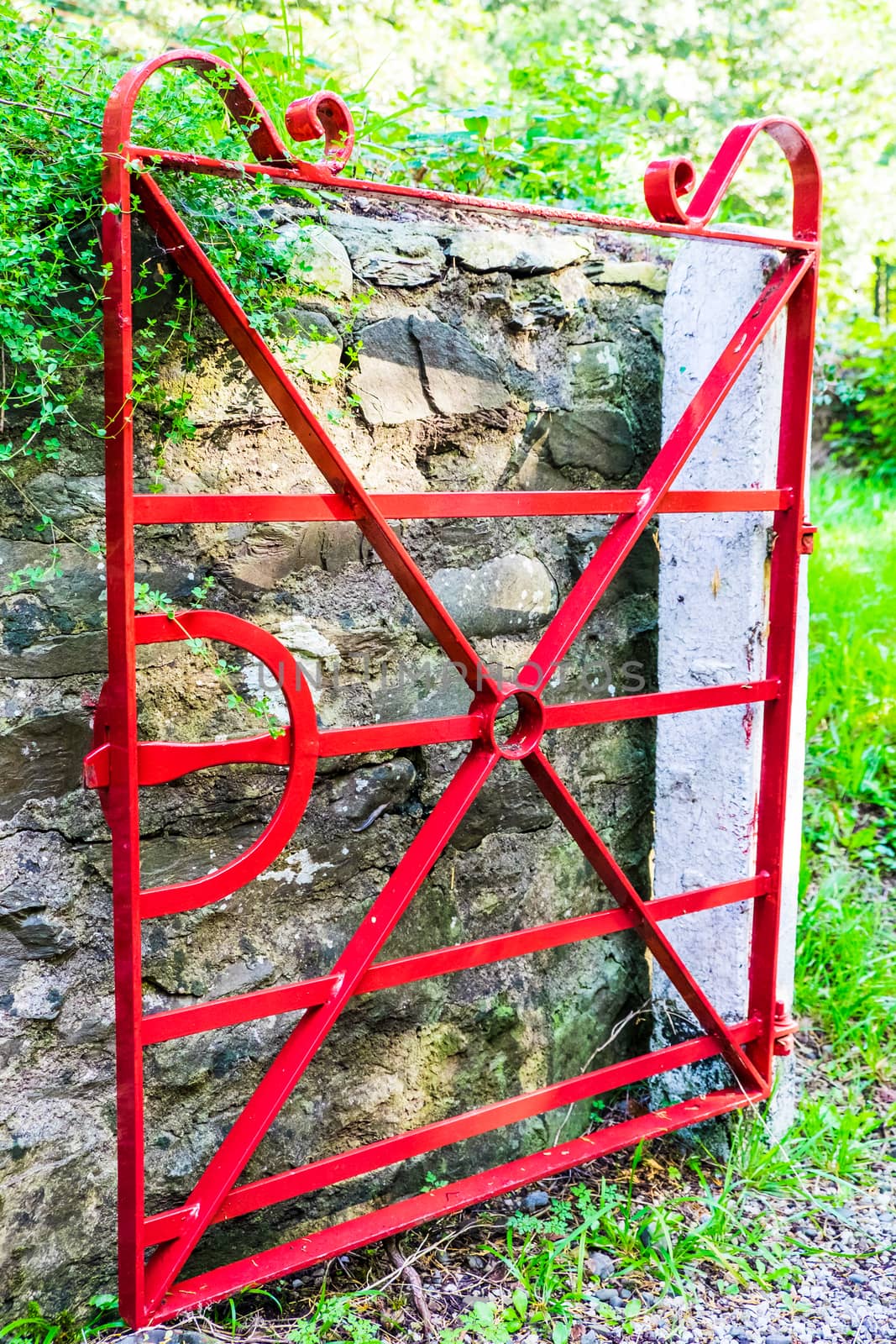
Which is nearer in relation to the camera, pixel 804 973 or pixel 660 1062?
pixel 660 1062

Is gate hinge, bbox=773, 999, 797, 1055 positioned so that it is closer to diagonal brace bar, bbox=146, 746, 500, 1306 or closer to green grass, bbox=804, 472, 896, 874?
green grass, bbox=804, 472, 896, 874

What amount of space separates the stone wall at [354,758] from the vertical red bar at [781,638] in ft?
0.82

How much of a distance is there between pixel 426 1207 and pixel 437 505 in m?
1.04

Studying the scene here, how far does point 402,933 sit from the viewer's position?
170 cm

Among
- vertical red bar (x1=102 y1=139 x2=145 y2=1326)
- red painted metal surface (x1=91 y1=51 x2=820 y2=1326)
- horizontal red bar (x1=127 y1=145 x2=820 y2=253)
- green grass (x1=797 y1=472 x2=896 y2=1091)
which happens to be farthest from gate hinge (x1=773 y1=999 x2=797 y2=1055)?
horizontal red bar (x1=127 y1=145 x2=820 y2=253)

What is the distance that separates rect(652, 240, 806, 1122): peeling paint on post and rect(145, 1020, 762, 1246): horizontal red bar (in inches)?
7.6

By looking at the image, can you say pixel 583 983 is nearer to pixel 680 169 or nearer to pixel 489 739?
pixel 489 739

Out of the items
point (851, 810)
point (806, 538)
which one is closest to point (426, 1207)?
point (806, 538)

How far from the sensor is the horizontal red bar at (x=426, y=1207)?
4.30 feet

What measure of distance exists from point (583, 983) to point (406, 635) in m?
0.81

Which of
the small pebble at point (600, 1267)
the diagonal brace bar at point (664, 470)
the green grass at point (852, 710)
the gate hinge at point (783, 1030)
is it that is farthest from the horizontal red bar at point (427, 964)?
the green grass at point (852, 710)

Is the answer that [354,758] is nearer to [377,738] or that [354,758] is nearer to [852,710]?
[377,738]

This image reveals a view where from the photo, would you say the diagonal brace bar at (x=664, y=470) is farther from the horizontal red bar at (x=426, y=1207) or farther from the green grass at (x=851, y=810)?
the green grass at (x=851, y=810)

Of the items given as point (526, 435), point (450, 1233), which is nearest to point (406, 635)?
point (526, 435)
